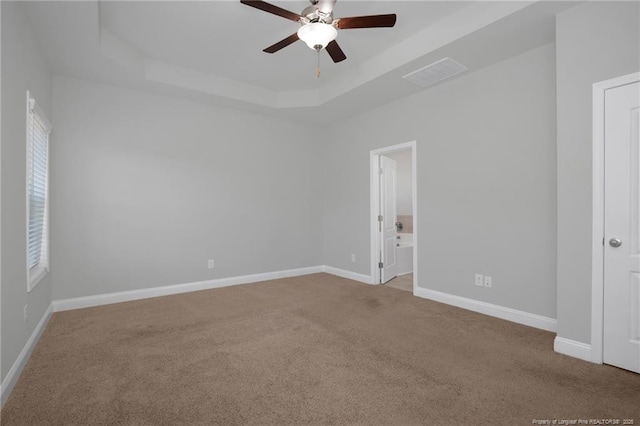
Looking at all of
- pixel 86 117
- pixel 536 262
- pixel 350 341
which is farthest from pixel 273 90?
pixel 536 262

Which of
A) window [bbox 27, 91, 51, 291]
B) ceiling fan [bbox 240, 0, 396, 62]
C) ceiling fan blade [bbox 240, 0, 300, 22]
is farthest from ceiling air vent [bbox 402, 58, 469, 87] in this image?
window [bbox 27, 91, 51, 291]

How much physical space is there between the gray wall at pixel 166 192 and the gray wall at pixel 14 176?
3.82 feet

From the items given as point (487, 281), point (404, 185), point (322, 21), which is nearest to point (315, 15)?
point (322, 21)

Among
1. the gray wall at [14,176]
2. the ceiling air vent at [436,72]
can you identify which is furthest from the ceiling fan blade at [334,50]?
the gray wall at [14,176]

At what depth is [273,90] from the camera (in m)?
4.96

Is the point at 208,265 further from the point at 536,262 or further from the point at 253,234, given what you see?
the point at 536,262

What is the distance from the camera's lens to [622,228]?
233 cm

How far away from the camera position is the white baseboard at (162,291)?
3832 mm

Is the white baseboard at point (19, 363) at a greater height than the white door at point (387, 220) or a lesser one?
lesser

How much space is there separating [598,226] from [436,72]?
88.2 inches

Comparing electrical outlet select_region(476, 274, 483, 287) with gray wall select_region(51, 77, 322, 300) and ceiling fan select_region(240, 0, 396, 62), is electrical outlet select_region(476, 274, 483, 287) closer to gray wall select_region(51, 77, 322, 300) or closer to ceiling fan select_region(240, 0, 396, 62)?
ceiling fan select_region(240, 0, 396, 62)

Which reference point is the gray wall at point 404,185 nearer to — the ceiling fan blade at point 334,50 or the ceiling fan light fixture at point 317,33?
the ceiling fan blade at point 334,50

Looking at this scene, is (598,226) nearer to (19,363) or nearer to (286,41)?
(286,41)

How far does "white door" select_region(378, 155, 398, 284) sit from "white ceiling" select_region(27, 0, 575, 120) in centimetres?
116
